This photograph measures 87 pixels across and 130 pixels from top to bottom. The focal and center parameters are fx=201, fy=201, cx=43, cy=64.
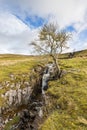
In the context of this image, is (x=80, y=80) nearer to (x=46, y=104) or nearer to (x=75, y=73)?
(x=75, y=73)

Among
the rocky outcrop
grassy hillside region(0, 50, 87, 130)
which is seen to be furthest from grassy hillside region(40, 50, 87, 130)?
the rocky outcrop

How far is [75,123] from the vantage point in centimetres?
2464

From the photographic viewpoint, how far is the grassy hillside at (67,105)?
80.5 feet

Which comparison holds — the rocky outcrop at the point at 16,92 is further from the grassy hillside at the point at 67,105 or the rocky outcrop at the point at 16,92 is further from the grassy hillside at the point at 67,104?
the grassy hillside at the point at 67,105

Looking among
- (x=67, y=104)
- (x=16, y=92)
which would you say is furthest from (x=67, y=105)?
(x=16, y=92)

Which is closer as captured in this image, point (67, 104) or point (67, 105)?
point (67, 105)

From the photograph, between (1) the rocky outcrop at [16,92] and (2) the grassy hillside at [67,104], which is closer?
(2) the grassy hillside at [67,104]

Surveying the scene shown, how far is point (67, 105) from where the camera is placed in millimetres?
28922

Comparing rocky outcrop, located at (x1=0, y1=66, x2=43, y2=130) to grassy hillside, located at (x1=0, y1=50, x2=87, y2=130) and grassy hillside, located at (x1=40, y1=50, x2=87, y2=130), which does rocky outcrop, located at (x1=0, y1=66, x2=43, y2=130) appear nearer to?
grassy hillside, located at (x1=0, y1=50, x2=87, y2=130)

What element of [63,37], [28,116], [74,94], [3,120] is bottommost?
[3,120]

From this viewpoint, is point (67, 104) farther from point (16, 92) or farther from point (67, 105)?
point (16, 92)

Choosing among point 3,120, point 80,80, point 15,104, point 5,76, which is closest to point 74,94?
point 80,80

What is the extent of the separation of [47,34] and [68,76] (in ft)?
39.7

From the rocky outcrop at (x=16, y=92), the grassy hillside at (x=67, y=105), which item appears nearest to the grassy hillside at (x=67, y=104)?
the grassy hillside at (x=67, y=105)
